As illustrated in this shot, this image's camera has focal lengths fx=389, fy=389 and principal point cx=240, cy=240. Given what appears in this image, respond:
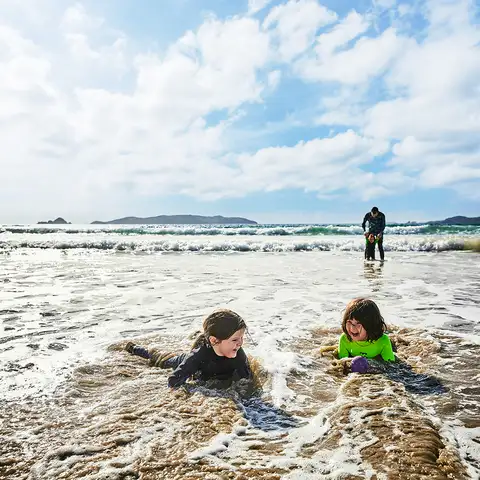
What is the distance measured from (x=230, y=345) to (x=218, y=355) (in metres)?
→ 0.18

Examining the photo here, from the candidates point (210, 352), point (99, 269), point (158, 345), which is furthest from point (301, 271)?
point (210, 352)

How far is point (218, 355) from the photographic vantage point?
3.62 metres

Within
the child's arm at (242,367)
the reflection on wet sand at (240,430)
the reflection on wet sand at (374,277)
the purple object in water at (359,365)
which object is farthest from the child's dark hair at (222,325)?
the reflection on wet sand at (374,277)

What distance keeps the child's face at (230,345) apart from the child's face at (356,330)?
1.26 metres

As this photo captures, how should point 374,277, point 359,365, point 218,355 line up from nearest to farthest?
point 218,355 < point 359,365 < point 374,277

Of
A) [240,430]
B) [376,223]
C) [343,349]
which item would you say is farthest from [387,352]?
[376,223]

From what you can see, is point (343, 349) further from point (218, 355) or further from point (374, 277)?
point (374, 277)

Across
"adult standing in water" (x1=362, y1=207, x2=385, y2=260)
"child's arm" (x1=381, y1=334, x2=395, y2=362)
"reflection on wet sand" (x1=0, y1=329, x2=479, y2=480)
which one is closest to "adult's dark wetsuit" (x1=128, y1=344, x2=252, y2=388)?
"reflection on wet sand" (x1=0, y1=329, x2=479, y2=480)

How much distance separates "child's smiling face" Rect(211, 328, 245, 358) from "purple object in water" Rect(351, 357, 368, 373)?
46.8 inches

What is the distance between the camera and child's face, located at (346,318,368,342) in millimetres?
4055

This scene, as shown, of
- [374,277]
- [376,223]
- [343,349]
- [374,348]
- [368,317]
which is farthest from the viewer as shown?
[376,223]

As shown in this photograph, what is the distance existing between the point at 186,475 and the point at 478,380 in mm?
2841

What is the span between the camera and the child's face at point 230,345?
11.5 ft

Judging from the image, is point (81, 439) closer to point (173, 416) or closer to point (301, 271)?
point (173, 416)
